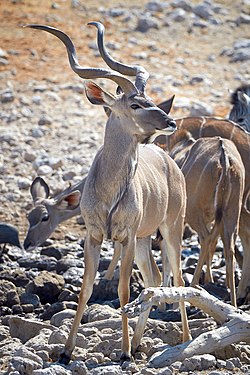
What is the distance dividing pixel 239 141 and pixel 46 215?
80.5 inches

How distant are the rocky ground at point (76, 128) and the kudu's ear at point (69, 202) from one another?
39cm

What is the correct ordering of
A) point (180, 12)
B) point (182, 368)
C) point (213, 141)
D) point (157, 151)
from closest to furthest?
point (182, 368) < point (157, 151) < point (213, 141) < point (180, 12)

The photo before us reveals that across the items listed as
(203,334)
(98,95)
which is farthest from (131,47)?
(203,334)

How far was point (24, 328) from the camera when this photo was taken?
734cm

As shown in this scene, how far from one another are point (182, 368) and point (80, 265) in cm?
355

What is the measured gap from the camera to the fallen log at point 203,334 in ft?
20.9

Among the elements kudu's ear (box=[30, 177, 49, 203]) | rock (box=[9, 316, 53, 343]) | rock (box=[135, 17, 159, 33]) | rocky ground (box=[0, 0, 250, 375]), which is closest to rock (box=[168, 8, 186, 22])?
rocky ground (box=[0, 0, 250, 375])

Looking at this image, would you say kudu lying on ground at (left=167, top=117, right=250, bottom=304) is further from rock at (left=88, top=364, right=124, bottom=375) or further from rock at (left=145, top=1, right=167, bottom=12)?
rock at (left=145, top=1, right=167, bottom=12)

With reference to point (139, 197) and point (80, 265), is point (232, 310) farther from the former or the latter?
point (80, 265)

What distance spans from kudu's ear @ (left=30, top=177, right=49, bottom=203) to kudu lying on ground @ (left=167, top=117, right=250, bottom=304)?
141 centimetres

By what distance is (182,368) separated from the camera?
6301 millimetres

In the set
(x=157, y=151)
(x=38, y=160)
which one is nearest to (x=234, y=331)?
(x=157, y=151)

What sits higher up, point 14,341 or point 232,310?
point 232,310

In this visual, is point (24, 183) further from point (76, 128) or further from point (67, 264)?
point (67, 264)
